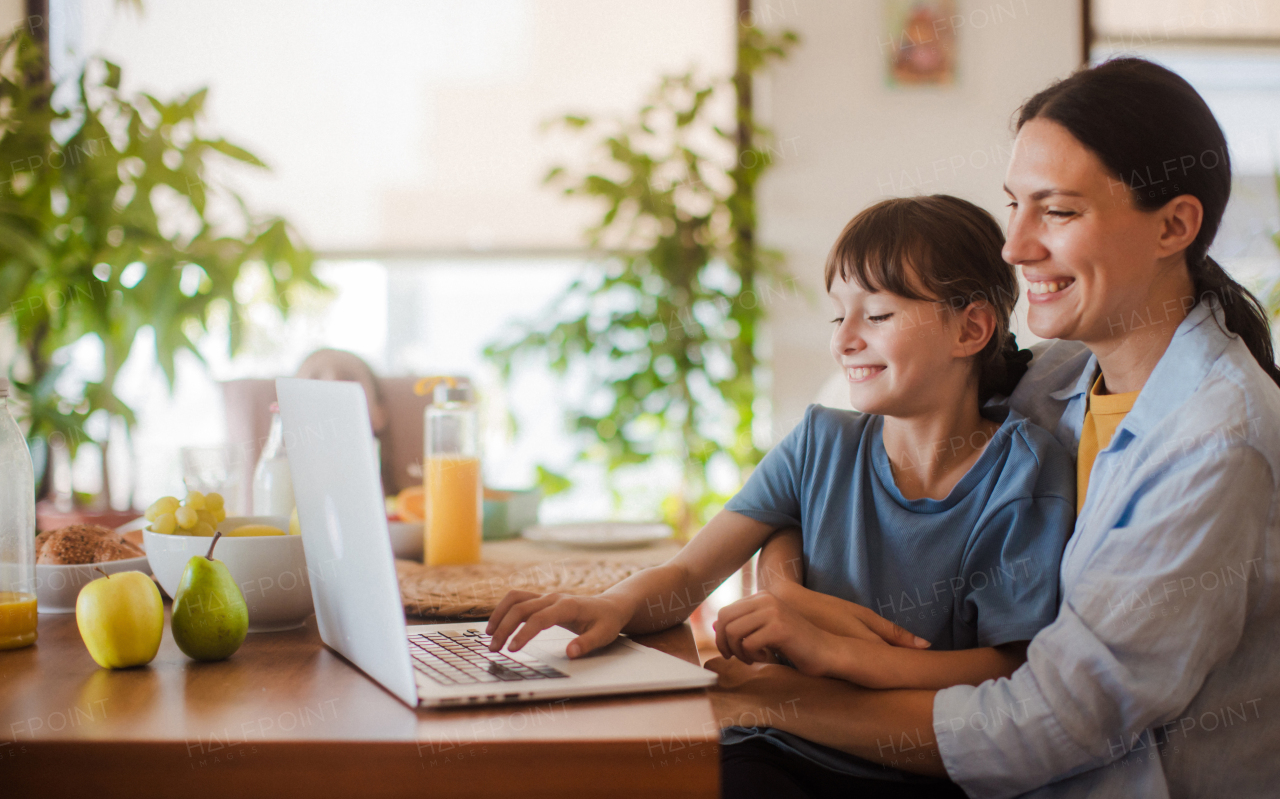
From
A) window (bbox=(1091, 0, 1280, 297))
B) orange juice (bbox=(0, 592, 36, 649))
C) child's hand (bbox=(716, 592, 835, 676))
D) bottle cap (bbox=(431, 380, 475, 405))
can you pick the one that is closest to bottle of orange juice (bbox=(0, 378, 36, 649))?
orange juice (bbox=(0, 592, 36, 649))

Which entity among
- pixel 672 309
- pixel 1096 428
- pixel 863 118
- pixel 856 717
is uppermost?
pixel 863 118

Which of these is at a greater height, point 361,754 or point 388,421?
point 388,421

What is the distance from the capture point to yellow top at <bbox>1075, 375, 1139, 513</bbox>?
3.27ft

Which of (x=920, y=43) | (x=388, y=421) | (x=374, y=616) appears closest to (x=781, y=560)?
(x=374, y=616)

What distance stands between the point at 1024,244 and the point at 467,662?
70 centimetres

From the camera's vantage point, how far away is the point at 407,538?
1378 millimetres

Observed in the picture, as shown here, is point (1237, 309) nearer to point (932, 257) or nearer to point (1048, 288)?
point (1048, 288)

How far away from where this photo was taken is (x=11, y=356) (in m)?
3.16

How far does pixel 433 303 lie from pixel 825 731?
255cm

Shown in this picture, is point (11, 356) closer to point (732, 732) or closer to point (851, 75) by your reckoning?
point (851, 75)

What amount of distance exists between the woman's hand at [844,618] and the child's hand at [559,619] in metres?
0.18

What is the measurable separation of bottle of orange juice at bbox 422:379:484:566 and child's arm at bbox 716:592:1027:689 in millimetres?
537

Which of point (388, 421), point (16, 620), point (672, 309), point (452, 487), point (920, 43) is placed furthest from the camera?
point (920, 43)

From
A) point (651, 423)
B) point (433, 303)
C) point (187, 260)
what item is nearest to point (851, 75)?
point (651, 423)
